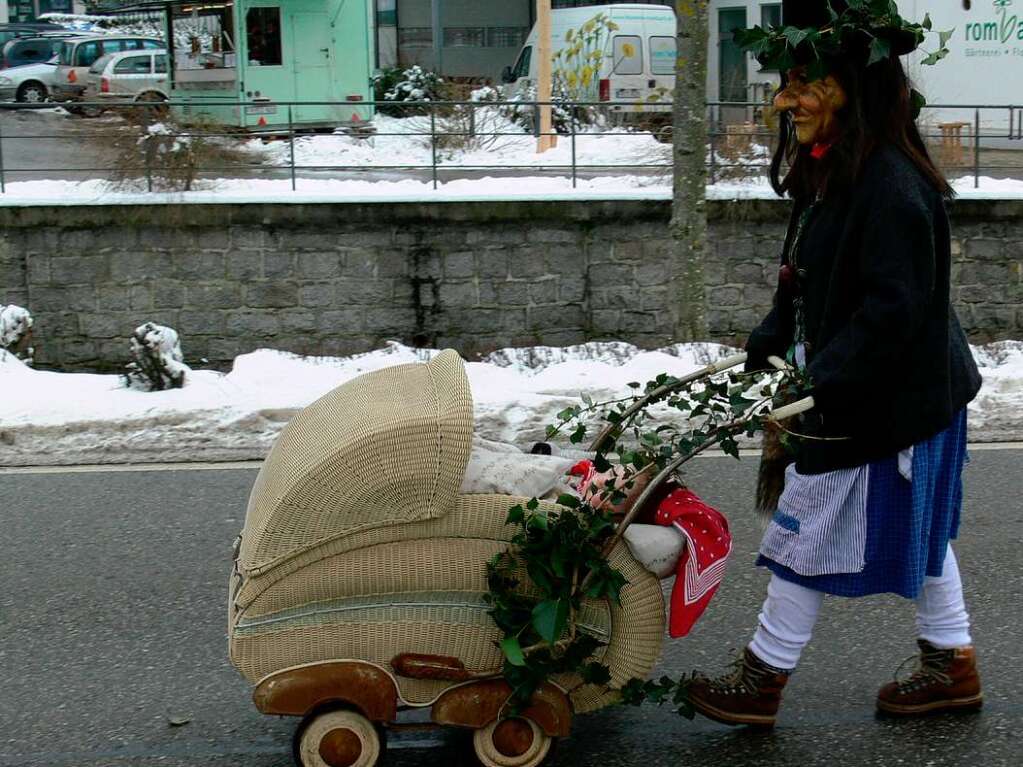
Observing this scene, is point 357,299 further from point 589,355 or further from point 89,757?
point 89,757

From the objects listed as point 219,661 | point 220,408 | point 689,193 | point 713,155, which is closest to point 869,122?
point 219,661

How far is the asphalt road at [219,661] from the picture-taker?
361cm

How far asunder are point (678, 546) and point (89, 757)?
170cm

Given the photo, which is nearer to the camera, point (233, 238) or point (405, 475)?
point (405, 475)

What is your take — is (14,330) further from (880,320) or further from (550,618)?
(880,320)

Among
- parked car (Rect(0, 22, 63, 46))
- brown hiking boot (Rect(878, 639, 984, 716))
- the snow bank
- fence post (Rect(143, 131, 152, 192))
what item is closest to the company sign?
the snow bank

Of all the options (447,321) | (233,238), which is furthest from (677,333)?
(233,238)

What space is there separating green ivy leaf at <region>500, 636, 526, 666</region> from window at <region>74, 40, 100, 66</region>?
28067 millimetres

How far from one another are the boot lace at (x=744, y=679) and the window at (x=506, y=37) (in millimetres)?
28255

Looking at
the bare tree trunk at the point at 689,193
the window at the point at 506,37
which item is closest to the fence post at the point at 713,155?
the bare tree trunk at the point at 689,193

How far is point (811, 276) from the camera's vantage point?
341 centimetres

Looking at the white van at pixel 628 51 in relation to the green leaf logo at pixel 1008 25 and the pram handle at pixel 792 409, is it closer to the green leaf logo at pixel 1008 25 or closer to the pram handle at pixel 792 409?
the green leaf logo at pixel 1008 25

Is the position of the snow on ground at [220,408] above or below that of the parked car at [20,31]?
below

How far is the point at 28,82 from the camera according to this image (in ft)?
97.3
